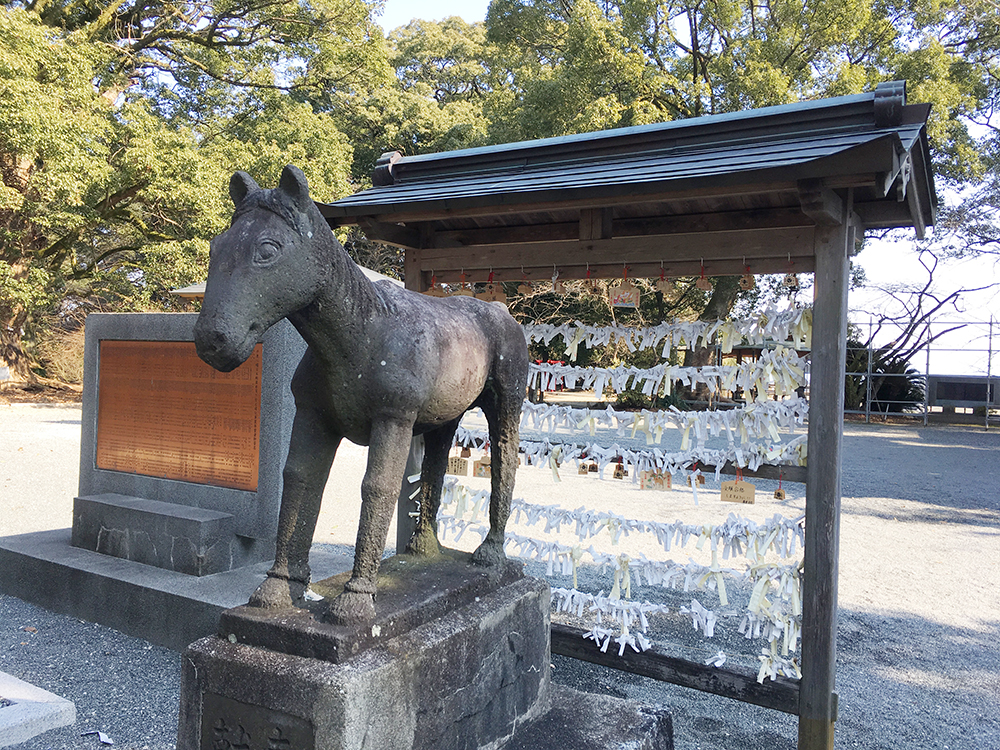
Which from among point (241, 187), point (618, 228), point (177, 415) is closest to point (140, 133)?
point (177, 415)

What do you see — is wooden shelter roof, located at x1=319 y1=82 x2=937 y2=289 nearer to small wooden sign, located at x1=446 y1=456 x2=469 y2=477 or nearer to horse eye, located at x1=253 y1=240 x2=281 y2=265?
small wooden sign, located at x1=446 y1=456 x2=469 y2=477

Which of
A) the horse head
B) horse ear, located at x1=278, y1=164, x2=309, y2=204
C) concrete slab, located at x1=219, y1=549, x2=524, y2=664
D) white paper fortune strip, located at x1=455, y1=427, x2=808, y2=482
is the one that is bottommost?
concrete slab, located at x1=219, y1=549, x2=524, y2=664

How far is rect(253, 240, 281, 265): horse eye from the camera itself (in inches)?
72.7

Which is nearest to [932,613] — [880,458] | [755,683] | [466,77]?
[755,683]

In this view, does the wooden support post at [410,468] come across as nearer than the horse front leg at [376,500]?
No

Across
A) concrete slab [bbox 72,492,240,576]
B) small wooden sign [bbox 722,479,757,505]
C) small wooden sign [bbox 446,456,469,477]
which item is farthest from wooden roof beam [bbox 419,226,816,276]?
concrete slab [bbox 72,492,240,576]

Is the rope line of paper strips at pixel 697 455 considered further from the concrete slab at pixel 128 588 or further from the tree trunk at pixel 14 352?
the tree trunk at pixel 14 352

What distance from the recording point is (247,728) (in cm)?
207

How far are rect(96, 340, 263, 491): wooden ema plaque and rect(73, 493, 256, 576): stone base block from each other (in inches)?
12.0

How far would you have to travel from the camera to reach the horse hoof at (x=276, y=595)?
2.25 m

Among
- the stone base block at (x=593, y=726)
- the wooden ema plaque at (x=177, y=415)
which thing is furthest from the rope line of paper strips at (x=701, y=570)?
the wooden ema plaque at (x=177, y=415)

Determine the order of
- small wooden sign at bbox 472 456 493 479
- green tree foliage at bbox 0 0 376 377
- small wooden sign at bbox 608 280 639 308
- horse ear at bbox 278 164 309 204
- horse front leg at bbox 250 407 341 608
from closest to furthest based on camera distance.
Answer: horse ear at bbox 278 164 309 204 → horse front leg at bbox 250 407 341 608 → small wooden sign at bbox 608 280 639 308 → small wooden sign at bbox 472 456 493 479 → green tree foliage at bbox 0 0 376 377

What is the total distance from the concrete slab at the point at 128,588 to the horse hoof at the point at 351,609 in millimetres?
2267

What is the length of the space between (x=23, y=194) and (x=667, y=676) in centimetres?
1619
